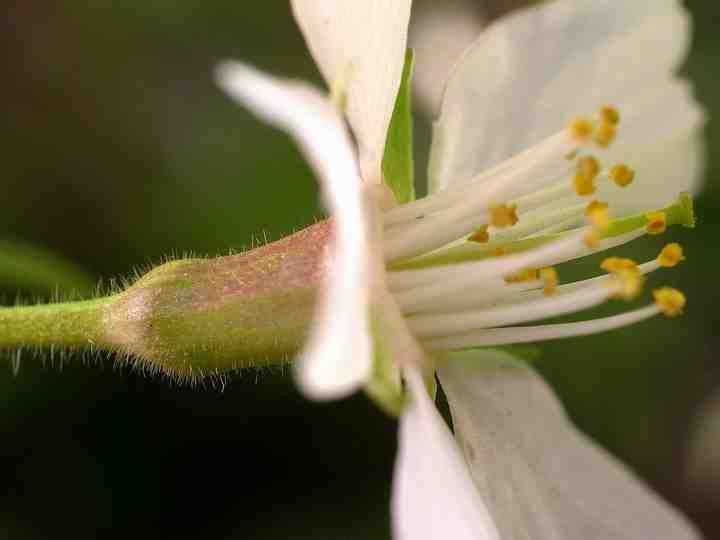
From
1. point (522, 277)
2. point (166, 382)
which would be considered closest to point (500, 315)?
point (522, 277)

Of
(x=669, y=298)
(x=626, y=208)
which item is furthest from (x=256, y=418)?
(x=669, y=298)

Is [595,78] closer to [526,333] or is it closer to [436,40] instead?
[526,333]

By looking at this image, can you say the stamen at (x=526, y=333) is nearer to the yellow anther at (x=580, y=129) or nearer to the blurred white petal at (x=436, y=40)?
the yellow anther at (x=580, y=129)

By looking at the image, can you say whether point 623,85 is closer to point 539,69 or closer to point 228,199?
point 539,69

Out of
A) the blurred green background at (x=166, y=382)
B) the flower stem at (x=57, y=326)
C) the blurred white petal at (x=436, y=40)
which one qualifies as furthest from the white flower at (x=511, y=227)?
the blurred white petal at (x=436, y=40)

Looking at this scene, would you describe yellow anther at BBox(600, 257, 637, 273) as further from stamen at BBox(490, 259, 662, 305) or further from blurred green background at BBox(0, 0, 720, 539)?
blurred green background at BBox(0, 0, 720, 539)
